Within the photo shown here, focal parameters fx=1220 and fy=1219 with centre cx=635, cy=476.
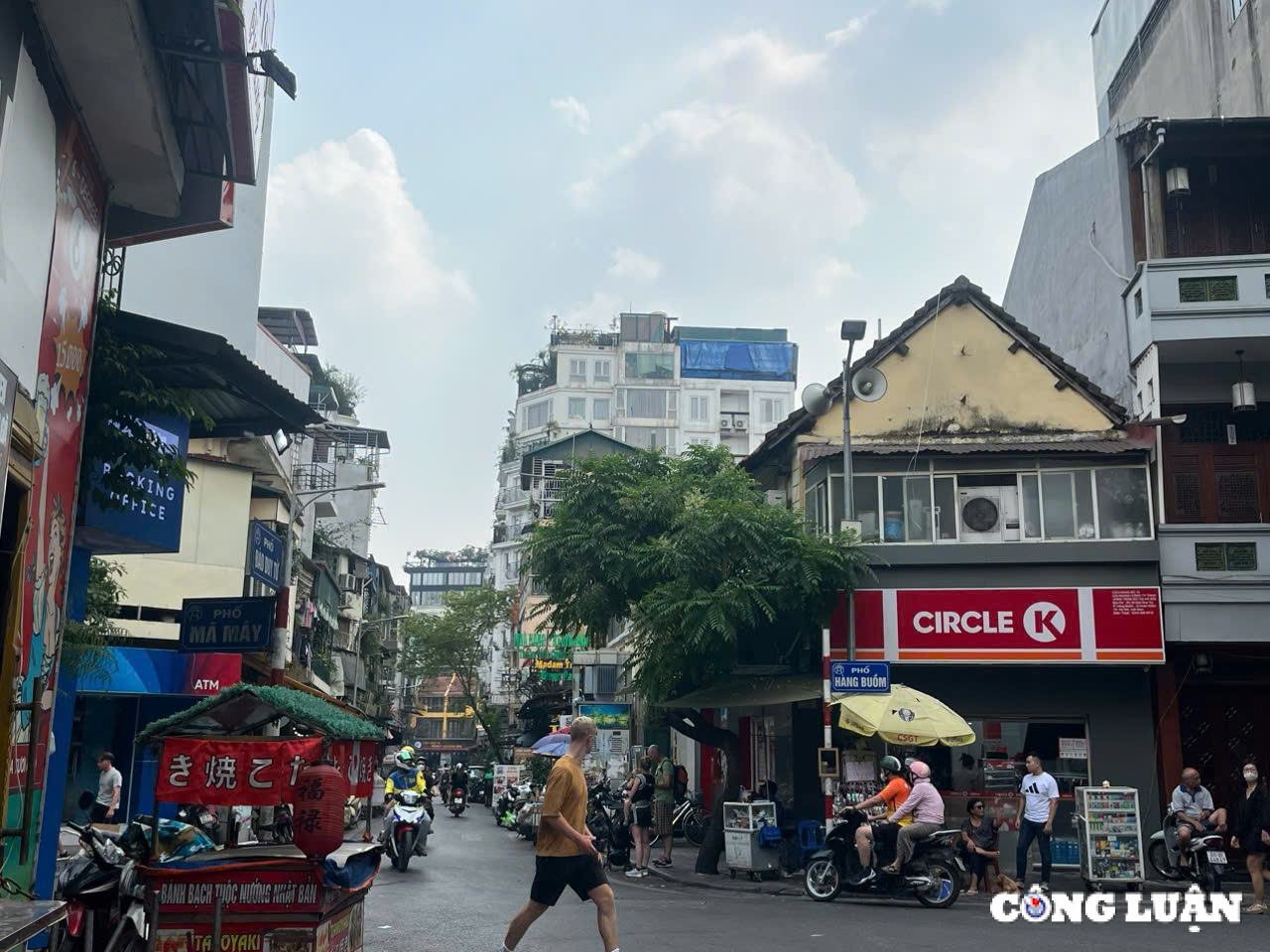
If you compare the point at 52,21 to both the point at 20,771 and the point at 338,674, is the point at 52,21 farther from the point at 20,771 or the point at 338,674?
the point at 338,674

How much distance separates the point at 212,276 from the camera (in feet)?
87.1

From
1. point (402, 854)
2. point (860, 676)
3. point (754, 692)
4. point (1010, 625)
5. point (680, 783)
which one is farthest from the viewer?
point (680, 783)

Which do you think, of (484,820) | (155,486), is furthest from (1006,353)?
(484,820)

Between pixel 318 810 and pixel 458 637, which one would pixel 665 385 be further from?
pixel 318 810

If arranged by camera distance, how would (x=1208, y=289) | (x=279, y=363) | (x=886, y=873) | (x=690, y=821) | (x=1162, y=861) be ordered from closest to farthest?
(x=886, y=873) < (x=1162, y=861) < (x=1208, y=289) < (x=690, y=821) < (x=279, y=363)

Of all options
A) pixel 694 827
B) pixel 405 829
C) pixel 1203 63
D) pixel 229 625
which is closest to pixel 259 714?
pixel 229 625

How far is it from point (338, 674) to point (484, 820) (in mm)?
16017

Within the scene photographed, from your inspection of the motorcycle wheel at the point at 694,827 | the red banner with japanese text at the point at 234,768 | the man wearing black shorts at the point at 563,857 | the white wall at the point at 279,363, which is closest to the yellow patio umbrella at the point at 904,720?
the motorcycle wheel at the point at 694,827

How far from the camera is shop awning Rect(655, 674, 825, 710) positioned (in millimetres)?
19281

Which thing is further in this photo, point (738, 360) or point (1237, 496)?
point (738, 360)

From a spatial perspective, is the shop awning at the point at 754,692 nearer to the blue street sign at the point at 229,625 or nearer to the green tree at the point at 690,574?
the green tree at the point at 690,574

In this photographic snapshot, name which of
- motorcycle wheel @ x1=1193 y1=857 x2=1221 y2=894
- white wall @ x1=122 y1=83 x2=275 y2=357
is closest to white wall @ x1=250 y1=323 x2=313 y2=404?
white wall @ x1=122 y1=83 x2=275 y2=357

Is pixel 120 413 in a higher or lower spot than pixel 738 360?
lower

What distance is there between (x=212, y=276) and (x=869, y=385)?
47.1 ft
